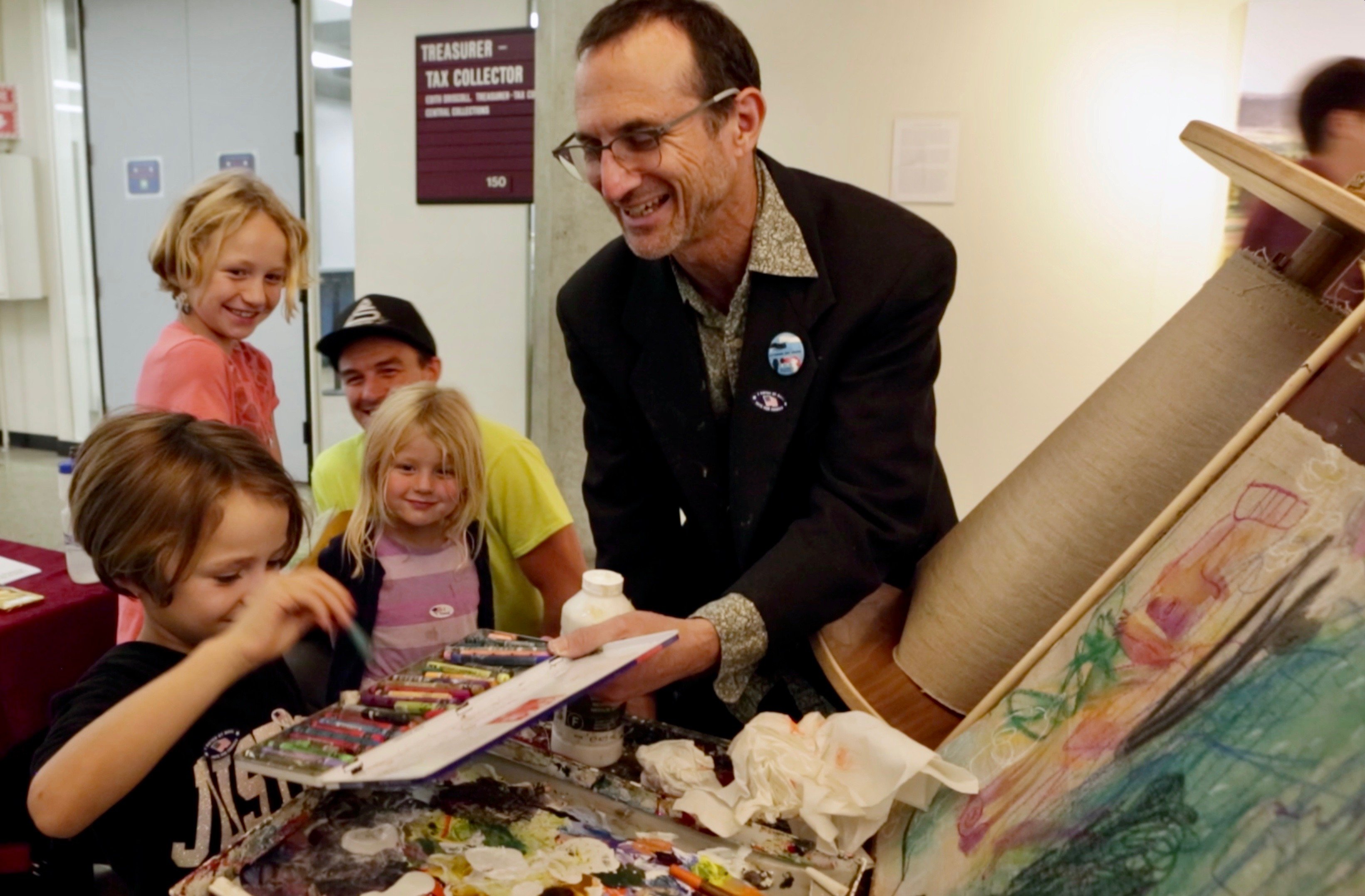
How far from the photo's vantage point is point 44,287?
215 inches

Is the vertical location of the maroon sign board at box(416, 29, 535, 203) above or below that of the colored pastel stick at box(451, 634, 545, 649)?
above

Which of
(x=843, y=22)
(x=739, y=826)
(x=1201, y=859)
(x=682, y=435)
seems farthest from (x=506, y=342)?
(x=1201, y=859)

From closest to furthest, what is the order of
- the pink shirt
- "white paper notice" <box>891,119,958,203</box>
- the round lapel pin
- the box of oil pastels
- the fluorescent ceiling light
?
the box of oil pastels < the round lapel pin < the pink shirt < "white paper notice" <box>891,119,958,203</box> < the fluorescent ceiling light

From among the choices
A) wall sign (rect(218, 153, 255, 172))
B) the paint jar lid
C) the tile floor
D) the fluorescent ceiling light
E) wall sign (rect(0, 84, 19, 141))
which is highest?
the fluorescent ceiling light

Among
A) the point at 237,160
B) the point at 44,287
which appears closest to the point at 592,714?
the point at 237,160

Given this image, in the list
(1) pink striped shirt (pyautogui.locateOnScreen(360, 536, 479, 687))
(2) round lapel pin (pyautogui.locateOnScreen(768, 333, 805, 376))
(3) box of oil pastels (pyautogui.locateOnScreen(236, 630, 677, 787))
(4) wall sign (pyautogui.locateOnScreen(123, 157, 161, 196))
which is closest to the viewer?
(3) box of oil pastels (pyautogui.locateOnScreen(236, 630, 677, 787))

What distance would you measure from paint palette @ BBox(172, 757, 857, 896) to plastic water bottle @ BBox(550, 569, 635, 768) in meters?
0.05

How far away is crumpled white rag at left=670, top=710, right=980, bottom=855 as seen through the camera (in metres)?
0.79

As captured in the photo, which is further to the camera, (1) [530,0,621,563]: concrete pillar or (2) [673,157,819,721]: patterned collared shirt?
(1) [530,0,621,563]: concrete pillar

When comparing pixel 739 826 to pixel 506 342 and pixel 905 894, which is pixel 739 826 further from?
pixel 506 342

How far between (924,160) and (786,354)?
2297 mm

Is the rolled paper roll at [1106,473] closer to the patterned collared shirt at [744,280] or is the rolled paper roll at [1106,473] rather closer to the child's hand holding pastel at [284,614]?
the patterned collared shirt at [744,280]

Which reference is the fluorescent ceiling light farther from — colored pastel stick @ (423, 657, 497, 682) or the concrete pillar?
colored pastel stick @ (423, 657, 497, 682)

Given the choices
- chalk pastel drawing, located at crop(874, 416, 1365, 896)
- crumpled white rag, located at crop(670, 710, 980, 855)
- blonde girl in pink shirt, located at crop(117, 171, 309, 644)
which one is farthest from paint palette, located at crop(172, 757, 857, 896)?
blonde girl in pink shirt, located at crop(117, 171, 309, 644)
